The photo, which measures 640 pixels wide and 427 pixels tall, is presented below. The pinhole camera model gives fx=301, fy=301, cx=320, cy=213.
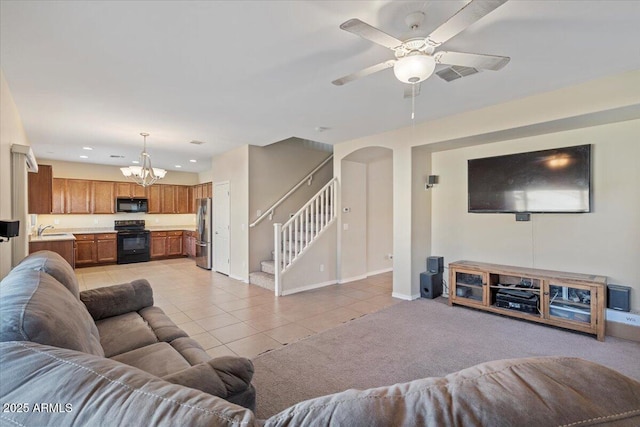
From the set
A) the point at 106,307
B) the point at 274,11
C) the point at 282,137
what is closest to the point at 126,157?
the point at 282,137

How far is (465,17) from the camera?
60.4 inches

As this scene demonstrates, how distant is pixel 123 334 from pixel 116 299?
56cm

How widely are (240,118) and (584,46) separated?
11.9 feet

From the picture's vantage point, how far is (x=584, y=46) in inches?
92.3

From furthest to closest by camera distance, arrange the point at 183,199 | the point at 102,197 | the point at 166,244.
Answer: the point at 183,199 → the point at 166,244 → the point at 102,197

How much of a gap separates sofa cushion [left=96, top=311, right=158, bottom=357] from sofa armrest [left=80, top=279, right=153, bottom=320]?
7 cm

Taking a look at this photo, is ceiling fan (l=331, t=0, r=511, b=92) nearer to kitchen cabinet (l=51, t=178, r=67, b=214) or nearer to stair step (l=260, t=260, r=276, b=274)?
stair step (l=260, t=260, r=276, b=274)

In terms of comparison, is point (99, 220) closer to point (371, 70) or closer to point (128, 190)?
point (128, 190)

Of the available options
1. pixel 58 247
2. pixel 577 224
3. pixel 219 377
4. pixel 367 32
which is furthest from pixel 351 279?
pixel 58 247

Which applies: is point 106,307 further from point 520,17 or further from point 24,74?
point 520,17

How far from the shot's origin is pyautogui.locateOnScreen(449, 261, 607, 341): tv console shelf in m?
3.19

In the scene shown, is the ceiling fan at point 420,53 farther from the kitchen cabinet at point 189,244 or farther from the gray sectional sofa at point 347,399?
the kitchen cabinet at point 189,244

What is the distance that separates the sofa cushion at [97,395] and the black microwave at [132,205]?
28.0ft

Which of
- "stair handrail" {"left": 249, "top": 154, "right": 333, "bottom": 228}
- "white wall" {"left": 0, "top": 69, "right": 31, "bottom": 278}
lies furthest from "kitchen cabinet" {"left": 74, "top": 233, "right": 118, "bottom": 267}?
"white wall" {"left": 0, "top": 69, "right": 31, "bottom": 278}
